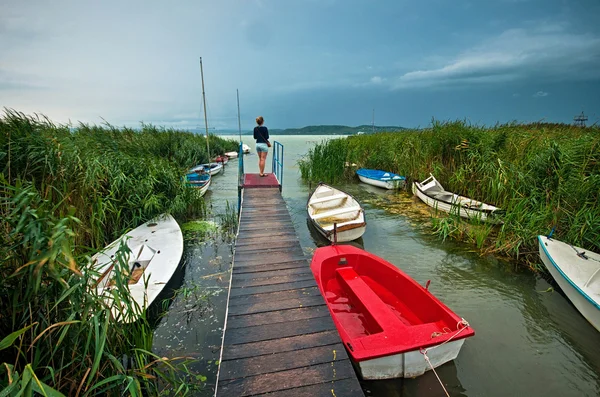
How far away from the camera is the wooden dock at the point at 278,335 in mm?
2287

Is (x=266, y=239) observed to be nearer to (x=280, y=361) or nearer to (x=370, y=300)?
(x=370, y=300)

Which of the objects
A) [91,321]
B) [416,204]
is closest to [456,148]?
[416,204]

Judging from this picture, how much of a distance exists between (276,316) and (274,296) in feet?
1.24

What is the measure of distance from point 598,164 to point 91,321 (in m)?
8.92

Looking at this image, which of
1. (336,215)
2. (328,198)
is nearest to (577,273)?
(336,215)

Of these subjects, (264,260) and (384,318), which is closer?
(384,318)

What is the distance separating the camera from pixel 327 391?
224 cm

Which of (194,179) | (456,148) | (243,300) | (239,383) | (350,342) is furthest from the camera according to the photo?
(194,179)

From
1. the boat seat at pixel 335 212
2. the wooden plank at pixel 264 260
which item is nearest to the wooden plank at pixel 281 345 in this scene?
the wooden plank at pixel 264 260

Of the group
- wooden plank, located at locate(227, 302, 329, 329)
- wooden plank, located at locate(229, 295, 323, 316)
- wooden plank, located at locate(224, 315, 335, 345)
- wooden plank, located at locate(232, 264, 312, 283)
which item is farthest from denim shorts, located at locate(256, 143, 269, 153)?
wooden plank, located at locate(224, 315, 335, 345)

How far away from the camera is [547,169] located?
20.8ft

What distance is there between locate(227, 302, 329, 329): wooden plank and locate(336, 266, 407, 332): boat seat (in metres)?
0.78

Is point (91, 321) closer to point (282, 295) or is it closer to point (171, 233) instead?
point (282, 295)

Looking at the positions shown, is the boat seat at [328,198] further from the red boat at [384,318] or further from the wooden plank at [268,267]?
the wooden plank at [268,267]
